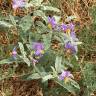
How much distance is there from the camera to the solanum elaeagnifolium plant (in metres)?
2.29

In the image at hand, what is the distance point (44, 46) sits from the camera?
2.31 meters

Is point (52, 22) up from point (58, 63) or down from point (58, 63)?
up

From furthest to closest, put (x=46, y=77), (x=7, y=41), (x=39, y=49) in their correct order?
(x=7, y=41)
(x=39, y=49)
(x=46, y=77)

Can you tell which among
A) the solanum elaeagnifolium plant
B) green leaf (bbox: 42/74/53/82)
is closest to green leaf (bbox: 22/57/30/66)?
the solanum elaeagnifolium plant

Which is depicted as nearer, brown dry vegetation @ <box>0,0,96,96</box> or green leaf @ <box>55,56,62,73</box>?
green leaf @ <box>55,56,62,73</box>

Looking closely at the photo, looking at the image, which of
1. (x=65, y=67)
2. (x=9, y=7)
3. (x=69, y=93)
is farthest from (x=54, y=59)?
(x=9, y=7)

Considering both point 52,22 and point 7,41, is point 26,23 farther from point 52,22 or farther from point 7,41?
point 7,41

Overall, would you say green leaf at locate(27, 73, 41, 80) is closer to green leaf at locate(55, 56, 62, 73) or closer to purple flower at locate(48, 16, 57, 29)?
green leaf at locate(55, 56, 62, 73)

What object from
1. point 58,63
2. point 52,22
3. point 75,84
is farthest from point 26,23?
point 75,84

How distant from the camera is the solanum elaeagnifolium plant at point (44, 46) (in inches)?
90.3

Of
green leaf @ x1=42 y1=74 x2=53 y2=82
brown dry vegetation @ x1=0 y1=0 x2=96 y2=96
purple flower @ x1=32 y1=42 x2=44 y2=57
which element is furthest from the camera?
brown dry vegetation @ x1=0 y1=0 x2=96 y2=96

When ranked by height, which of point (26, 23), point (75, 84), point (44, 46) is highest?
point (26, 23)

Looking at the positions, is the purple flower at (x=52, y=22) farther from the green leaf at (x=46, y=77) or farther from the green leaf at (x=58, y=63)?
the green leaf at (x=46, y=77)

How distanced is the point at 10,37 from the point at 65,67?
1.75 feet
